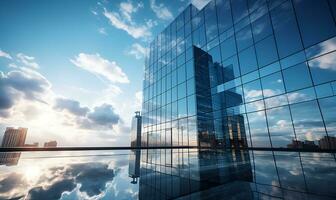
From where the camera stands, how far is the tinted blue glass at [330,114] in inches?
380

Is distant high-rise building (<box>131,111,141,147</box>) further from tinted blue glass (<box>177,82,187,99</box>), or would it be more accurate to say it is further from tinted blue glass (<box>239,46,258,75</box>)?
tinted blue glass (<box>239,46,258,75</box>)

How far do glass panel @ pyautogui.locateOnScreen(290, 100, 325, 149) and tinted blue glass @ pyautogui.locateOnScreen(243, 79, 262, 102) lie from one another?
3.01 metres

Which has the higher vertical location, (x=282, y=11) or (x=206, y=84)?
(x=282, y=11)

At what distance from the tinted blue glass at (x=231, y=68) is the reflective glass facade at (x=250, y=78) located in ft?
0.34

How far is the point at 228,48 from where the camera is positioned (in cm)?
1714

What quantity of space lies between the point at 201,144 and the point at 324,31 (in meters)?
13.7

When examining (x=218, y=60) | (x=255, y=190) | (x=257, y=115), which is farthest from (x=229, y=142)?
(x=255, y=190)

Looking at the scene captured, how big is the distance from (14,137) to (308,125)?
288 feet

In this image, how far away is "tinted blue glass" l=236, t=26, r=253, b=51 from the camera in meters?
15.3

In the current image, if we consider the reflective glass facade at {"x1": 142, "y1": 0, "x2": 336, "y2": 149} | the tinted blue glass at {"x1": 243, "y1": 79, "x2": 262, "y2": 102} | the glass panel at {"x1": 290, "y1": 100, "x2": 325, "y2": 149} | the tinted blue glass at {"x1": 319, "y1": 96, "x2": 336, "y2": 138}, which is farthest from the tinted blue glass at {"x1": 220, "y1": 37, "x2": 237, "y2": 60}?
the tinted blue glass at {"x1": 319, "y1": 96, "x2": 336, "y2": 138}

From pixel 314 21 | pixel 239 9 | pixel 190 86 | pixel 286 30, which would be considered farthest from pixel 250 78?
pixel 239 9

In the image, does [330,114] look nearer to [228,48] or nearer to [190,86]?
[228,48]

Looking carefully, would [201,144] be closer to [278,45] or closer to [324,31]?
[278,45]

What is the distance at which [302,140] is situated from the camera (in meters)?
11.1
